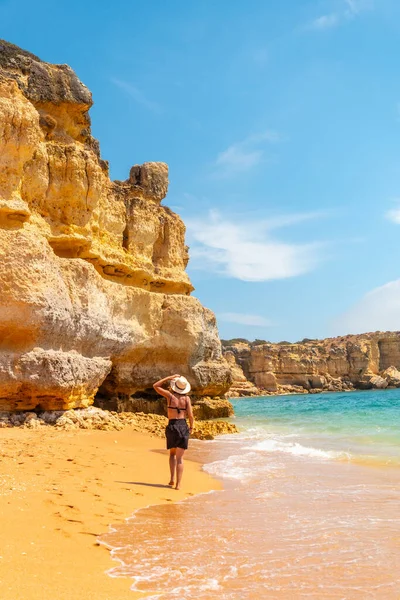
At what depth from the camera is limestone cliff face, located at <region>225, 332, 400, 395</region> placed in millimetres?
67500

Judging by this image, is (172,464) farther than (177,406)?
No

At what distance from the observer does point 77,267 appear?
1320cm

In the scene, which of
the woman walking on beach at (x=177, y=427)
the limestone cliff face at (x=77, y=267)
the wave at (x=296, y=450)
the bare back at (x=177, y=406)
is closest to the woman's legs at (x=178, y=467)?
the woman walking on beach at (x=177, y=427)

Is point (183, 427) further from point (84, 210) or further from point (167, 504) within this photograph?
point (84, 210)

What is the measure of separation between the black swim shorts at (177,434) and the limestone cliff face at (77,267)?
17.5 feet

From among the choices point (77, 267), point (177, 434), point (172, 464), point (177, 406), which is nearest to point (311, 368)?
point (77, 267)

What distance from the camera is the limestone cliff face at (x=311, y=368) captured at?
221 ft

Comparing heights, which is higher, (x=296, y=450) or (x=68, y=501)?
(x=68, y=501)

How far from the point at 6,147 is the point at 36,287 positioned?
3.42 meters

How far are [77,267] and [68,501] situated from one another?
910cm

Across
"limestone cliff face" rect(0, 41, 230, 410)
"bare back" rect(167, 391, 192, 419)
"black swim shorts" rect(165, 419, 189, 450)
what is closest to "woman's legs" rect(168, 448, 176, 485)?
"black swim shorts" rect(165, 419, 189, 450)

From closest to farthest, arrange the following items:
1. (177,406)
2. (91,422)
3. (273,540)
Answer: (273,540), (177,406), (91,422)

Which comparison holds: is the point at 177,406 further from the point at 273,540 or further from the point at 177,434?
the point at 273,540

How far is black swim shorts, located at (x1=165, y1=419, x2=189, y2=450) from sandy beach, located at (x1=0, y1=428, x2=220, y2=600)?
20.5 inches
